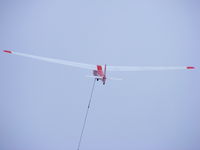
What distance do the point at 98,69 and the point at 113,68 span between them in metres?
0.51

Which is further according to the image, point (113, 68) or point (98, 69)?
point (113, 68)

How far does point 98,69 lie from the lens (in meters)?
3.57

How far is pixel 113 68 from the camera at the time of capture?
4.01 metres

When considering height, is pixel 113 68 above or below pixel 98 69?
above
